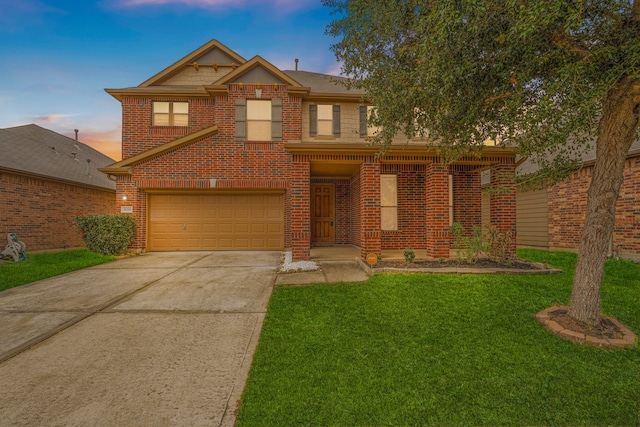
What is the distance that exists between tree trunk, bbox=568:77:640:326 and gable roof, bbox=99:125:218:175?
1130 cm

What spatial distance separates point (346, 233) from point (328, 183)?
2.37m

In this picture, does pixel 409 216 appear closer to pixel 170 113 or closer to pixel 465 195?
pixel 465 195

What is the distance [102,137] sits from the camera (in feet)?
Result: 68.0

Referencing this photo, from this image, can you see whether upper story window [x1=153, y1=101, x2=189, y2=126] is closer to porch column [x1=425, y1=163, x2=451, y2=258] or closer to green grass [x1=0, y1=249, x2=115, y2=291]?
green grass [x1=0, y1=249, x2=115, y2=291]

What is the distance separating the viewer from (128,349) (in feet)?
11.1

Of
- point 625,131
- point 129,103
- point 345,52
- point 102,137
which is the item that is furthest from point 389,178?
point 102,137

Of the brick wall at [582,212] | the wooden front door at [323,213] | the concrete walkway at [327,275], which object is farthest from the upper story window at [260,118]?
the brick wall at [582,212]

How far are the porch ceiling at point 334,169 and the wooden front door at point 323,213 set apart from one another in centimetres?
73

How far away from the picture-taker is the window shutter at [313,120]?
1206cm

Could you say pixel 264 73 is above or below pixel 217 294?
above

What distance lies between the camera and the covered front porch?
7930 millimetres

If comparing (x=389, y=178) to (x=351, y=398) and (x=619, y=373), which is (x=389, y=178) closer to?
(x=619, y=373)

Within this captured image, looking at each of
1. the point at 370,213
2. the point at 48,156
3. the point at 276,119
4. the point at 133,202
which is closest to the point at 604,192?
the point at 370,213

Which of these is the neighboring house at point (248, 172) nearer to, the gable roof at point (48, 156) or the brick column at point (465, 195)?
the brick column at point (465, 195)
